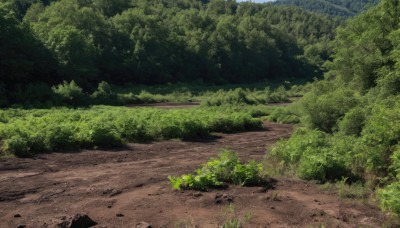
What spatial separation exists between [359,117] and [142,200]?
10.1 metres

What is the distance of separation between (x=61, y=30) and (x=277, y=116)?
26465 millimetres

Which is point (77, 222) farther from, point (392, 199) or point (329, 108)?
point (329, 108)

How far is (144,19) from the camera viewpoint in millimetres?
73750

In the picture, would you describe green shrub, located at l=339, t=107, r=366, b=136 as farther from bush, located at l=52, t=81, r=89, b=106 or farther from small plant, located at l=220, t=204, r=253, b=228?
bush, located at l=52, t=81, r=89, b=106

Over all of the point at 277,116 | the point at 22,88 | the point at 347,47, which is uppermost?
the point at 347,47

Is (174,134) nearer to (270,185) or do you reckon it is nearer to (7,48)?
(270,185)

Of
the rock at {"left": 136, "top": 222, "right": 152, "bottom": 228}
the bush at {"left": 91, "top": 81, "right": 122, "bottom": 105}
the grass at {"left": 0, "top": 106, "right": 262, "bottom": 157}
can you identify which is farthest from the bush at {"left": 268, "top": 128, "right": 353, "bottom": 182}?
the bush at {"left": 91, "top": 81, "right": 122, "bottom": 105}

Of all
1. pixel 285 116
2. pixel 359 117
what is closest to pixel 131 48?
pixel 285 116

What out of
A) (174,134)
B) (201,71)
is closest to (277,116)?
(174,134)

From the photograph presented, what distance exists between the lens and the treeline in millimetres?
38906

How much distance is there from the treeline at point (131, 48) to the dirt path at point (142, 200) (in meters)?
23.8

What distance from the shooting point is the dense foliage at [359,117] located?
1020 centimetres

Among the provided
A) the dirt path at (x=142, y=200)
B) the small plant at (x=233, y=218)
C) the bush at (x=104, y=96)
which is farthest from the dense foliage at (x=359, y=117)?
the bush at (x=104, y=96)

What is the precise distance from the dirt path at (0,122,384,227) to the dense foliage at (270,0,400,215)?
991mm
